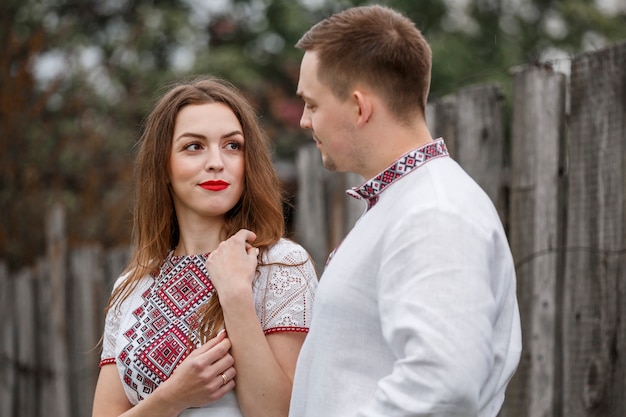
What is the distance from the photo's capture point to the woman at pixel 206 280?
2.38m

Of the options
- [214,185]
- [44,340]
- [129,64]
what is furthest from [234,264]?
[129,64]

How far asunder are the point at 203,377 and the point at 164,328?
0.23 metres

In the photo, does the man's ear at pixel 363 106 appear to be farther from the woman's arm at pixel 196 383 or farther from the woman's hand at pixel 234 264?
the woman's arm at pixel 196 383

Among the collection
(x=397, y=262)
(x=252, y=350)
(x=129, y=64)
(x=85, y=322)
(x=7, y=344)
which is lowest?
(x=7, y=344)

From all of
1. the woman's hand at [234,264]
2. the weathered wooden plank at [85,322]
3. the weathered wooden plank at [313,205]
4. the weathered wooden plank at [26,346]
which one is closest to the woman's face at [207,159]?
the woman's hand at [234,264]

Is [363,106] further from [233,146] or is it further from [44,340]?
[44,340]

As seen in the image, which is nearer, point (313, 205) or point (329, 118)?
point (329, 118)

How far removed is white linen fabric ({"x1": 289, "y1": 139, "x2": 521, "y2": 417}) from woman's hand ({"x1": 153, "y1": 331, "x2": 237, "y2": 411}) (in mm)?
382

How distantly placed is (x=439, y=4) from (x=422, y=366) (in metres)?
9.04

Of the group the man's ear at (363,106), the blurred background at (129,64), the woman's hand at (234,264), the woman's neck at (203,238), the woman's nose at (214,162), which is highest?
the blurred background at (129,64)

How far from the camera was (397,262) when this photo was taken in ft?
5.85

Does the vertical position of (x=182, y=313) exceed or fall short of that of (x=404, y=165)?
it falls short

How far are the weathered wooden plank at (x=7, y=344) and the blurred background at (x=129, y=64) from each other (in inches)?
25.5

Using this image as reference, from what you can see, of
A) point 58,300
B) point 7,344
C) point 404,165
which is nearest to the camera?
point 404,165
